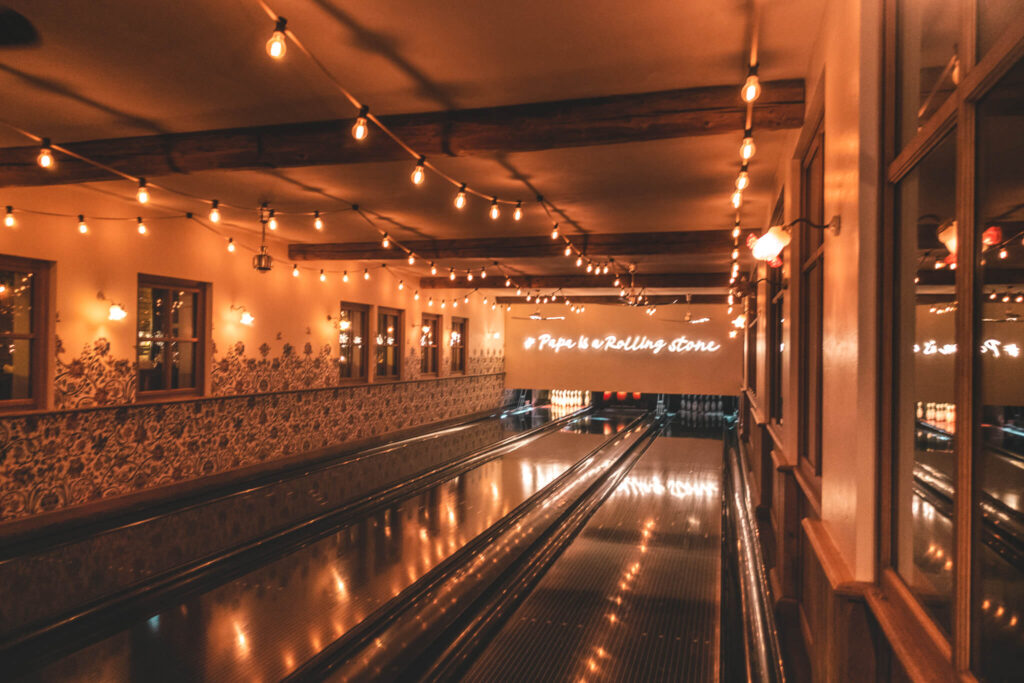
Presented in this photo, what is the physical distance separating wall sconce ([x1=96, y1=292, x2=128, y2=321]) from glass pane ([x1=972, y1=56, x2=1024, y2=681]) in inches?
249

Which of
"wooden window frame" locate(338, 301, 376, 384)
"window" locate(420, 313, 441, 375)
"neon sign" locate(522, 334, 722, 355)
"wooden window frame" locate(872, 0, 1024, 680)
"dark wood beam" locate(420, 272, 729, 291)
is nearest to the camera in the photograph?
"wooden window frame" locate(872, 0, 1024, 680)

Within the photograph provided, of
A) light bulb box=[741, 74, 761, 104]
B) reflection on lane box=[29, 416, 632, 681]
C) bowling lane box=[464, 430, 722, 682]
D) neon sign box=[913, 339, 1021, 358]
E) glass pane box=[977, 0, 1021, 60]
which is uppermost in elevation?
light bulb box=[741, 74, 761, 104]

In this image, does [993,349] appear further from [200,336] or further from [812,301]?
[200,336]

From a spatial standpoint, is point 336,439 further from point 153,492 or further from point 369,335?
point 153,492

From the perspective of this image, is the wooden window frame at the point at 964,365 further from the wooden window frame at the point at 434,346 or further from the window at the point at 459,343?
the window at the point at 459,343

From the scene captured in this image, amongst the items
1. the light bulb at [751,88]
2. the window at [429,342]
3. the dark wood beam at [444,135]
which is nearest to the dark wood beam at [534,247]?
the dark wood beam at [444,135]

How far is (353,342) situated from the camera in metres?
9.77

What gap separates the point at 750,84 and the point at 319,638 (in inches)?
133

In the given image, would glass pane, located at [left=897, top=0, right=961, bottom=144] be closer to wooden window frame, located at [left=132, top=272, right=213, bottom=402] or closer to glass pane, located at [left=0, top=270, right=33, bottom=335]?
glass pane, located at [left=0, top=270, right=33, bottom=335]

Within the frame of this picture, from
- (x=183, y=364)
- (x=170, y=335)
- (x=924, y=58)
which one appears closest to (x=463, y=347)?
(x=183, y=364)

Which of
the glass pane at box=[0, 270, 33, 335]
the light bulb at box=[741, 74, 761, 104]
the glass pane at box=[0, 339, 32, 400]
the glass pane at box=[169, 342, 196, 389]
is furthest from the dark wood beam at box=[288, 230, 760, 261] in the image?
the light bulb at box=[741, 74, 761, 104]

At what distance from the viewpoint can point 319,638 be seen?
322 cm

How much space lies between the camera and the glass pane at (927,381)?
135cm

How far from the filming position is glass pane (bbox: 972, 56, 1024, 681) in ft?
3.46
